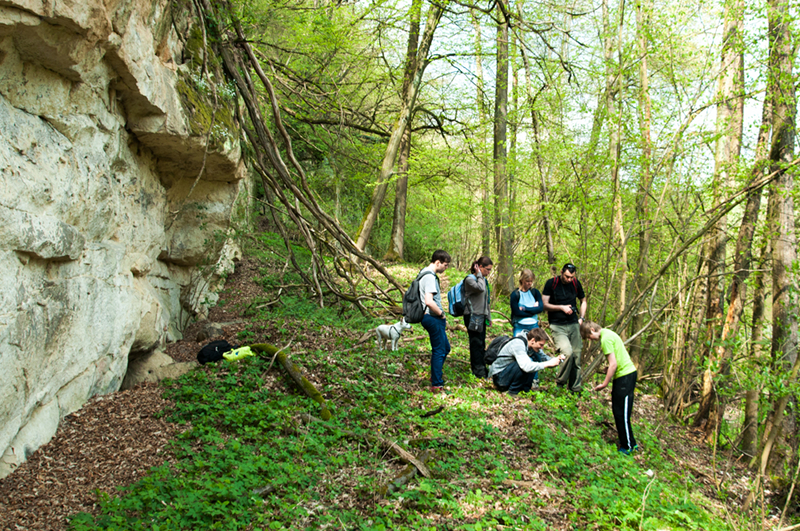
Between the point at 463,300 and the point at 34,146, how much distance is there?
493cm

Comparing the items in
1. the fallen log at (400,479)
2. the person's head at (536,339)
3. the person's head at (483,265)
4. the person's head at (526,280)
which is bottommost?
the fallen log at (400,479)

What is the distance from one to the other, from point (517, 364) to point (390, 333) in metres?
1.86

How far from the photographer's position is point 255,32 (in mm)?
10828

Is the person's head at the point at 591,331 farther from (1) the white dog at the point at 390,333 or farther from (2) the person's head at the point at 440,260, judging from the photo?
(1) the white dog at the point at 390,333

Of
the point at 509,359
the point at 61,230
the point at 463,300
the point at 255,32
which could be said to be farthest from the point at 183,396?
the point at 255,32

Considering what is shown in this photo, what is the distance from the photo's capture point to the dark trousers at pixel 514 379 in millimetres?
6316

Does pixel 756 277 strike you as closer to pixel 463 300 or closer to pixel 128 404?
Result: pixel 463 300

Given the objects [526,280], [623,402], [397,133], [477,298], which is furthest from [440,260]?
[397,133]

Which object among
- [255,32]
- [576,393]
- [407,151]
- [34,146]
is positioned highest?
[255,32]

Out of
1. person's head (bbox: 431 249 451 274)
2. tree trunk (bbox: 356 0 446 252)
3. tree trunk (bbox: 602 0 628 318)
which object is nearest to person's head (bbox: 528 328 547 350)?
person's head (bbox: 431 249 451 274)

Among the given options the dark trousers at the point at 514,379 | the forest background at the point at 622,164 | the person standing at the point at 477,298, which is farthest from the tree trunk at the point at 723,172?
the person standing at the point at 477,298

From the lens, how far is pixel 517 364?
635cm

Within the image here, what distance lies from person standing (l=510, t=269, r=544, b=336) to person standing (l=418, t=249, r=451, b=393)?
1.40 m

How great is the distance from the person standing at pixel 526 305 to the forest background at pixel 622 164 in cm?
149
